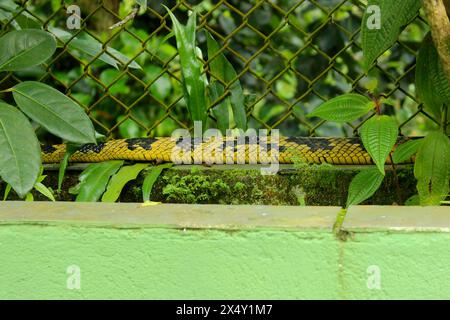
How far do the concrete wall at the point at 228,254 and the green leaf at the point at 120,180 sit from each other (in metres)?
0.82

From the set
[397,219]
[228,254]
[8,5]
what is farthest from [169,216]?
[8,5]

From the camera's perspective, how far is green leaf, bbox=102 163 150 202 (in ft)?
9.88

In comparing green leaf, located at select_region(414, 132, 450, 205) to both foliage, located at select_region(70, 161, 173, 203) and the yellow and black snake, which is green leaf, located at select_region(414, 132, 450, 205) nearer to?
the yellow and black snake

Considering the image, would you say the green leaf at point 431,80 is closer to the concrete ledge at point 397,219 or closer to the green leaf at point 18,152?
the concrete ledge at point 397,219

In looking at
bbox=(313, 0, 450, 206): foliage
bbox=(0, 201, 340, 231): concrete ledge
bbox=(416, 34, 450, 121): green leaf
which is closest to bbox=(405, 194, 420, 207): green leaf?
bbox=(313, 0, 450, 206): foliage

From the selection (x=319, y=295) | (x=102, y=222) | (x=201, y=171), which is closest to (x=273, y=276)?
(x=319, y=295)

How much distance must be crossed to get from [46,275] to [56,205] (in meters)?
0.32

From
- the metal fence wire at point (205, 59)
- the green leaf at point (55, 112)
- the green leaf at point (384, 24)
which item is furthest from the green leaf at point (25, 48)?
the metal fence wire at point (205, 59)

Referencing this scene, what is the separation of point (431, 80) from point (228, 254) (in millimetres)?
1133

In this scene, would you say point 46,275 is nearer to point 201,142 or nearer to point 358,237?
point 358,237

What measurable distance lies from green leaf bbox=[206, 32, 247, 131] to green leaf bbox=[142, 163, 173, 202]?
33 centimetres

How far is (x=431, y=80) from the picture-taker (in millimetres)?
2754

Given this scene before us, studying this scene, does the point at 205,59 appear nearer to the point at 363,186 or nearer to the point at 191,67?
the point at 191,67
